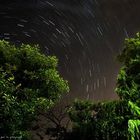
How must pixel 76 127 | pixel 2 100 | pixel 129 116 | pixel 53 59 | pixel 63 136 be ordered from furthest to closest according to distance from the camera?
pixel 53 59 → pixel 63 136 → pixel 76 127 → pixel 2 100 → pixel 129 116

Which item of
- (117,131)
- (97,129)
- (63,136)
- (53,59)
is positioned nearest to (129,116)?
(117,131)

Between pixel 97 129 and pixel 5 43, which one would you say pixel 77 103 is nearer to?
pixel 97 129

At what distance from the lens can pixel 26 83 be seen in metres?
27.2

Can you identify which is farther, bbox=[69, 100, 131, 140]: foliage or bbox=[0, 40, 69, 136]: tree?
bbox=[0, 40, 69, 136]: tree

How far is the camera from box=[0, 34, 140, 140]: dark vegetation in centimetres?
2231

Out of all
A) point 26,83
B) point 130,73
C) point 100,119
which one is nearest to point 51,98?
point 26,83

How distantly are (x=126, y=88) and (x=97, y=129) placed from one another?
11.7 ft

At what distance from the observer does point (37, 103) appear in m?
25.6

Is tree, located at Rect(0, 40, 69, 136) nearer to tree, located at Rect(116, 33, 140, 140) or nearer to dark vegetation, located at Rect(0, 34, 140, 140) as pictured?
dark vegetation, located at Rect(0, 34, 140, 140)

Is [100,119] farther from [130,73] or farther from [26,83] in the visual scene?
[26,83]

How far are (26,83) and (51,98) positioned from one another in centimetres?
251

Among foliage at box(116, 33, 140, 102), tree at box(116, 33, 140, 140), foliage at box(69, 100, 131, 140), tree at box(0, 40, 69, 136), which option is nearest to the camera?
tree at box(116, 33, 140, 140)

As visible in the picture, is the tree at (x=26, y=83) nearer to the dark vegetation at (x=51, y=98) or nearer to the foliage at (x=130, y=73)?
the dark vegetation at (x=51, y=98)

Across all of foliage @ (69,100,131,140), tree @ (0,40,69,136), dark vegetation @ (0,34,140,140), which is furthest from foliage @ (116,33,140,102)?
tree @ (0,40,69,136)
